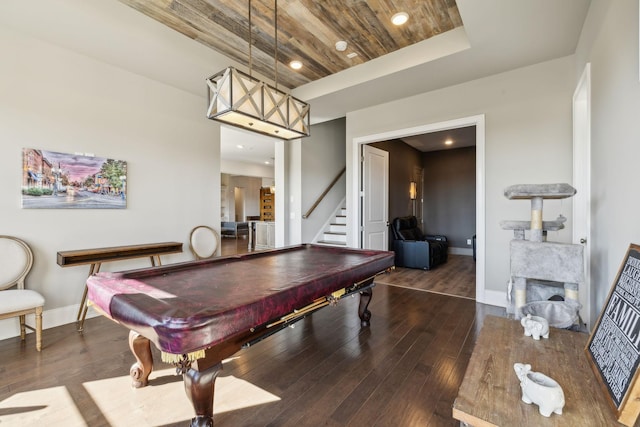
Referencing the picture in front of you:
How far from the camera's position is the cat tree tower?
1.68 m

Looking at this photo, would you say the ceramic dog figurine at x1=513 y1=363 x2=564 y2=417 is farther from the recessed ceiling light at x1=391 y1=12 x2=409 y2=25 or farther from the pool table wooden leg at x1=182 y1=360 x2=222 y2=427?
the recessed ceiling light at x1=391 y1=12 x2=409 y2=25

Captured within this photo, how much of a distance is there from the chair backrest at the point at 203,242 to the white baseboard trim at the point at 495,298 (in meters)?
3.68

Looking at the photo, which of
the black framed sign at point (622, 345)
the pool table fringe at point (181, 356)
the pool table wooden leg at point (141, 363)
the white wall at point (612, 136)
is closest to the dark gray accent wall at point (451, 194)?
the white wall at point (612, 136)

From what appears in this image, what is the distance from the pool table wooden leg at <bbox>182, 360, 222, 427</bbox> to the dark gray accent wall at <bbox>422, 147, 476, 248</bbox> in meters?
7.64

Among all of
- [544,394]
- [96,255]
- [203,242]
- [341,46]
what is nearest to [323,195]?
[203,242]

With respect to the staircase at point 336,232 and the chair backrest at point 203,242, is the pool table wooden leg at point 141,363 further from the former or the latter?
the staircase at point 336,232

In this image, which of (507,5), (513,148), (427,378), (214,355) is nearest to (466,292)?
(513,148)

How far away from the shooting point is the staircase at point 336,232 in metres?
5.95

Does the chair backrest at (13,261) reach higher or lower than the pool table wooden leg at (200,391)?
higher

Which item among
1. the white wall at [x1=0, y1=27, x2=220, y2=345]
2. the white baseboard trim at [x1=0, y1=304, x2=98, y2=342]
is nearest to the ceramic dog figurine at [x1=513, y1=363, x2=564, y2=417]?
→ the white baseboard trim at [x1=0, y1=304, x2=98, y2=342]

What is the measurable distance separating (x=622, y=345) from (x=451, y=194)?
7520 millimetres

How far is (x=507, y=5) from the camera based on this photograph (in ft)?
7.80

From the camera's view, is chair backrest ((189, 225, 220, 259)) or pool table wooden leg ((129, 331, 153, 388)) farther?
chair backrest ((189, 225, 220, 259))

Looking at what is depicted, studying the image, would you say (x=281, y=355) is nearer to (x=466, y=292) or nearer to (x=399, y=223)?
(x=466, y=292)
